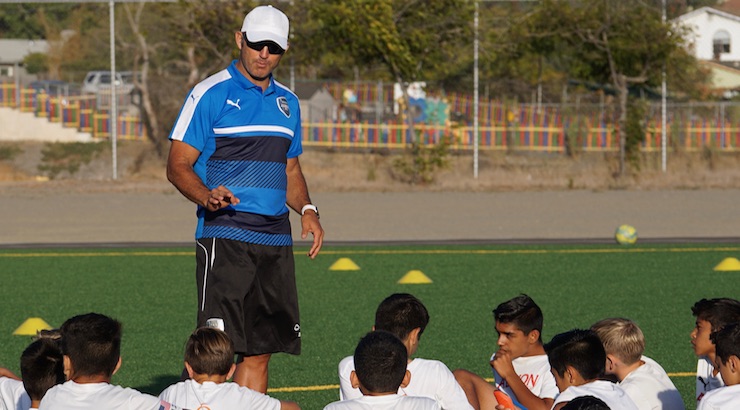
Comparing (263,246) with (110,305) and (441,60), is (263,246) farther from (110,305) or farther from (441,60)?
(441,60)

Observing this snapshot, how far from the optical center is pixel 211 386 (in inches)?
174

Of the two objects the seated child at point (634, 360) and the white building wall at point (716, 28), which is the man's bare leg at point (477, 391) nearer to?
the seated child at point (634, 360)

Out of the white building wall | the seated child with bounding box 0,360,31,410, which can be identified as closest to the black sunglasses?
the seated child with bounding box 0,360,31,410

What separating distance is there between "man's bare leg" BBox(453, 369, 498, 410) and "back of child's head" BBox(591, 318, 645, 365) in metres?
0.62

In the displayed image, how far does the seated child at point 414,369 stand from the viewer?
4867 mm

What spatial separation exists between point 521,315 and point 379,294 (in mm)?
5166

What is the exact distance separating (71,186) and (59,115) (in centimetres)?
543

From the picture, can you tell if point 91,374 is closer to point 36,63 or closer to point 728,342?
point 728,342

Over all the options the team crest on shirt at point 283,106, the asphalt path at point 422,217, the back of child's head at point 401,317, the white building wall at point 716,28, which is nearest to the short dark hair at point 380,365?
the back of child's head at point 401,317

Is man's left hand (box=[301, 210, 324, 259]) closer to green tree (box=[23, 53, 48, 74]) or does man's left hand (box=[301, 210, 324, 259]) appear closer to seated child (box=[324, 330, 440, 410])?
seated child (box=[324, 330, 440, 410])

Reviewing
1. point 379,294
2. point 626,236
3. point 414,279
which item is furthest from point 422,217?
point 379,294

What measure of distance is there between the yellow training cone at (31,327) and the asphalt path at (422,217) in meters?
5.57

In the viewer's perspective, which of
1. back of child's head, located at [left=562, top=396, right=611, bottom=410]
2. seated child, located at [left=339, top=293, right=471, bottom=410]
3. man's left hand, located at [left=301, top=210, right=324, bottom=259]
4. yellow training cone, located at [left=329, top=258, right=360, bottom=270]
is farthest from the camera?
yellow training cone, located at [left=329, top=258, right=360, bottom=270]

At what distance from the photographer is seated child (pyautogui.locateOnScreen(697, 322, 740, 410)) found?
170 inches
